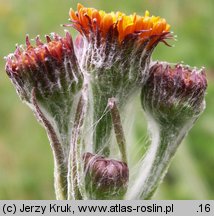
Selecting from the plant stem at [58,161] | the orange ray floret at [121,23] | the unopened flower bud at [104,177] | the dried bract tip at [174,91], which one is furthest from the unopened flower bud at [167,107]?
the plant stem at [58,161]

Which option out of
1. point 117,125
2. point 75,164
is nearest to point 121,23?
point 117,125

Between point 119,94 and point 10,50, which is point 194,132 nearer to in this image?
point 10,50

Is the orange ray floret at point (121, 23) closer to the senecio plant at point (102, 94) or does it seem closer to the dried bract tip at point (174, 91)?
the senecio plant at point (102, 94)

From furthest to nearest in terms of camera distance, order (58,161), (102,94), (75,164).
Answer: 1. (102,94)
2. (58,161)
3. (75,164)

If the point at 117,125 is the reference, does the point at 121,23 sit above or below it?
above

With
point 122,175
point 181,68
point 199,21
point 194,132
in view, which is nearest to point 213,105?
point 194,132

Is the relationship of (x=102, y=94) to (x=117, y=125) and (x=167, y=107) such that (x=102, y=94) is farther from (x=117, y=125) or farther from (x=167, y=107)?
(x=167, y=107)

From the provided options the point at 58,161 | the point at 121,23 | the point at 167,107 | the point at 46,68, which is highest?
the point at 121,23
